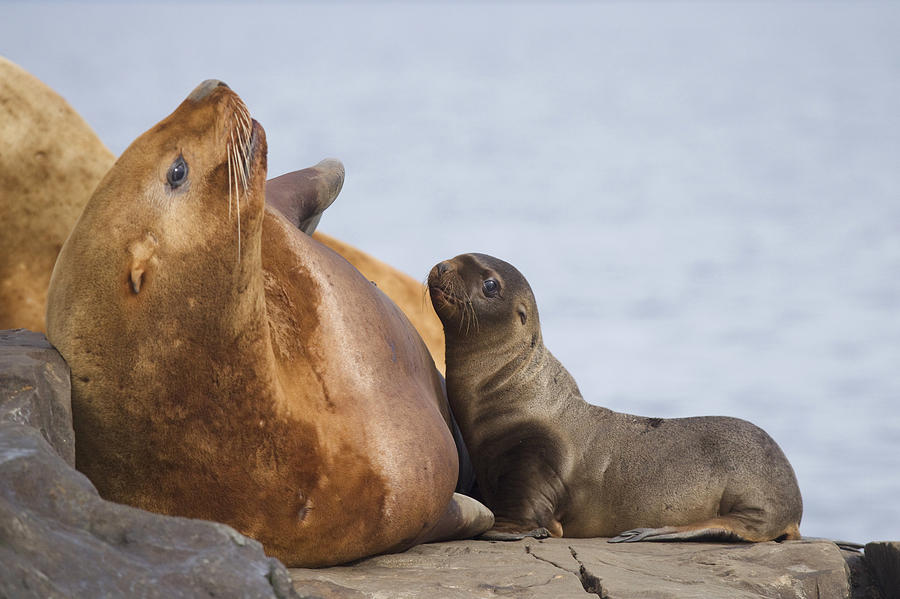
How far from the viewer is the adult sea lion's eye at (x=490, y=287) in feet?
16.3

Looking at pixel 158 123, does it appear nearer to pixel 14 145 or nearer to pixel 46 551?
pixel 46 551

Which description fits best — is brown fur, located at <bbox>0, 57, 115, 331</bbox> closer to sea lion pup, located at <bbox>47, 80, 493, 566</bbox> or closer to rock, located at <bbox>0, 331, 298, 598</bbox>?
sea lion pup, located at <bbox>47, 80, 493, 566</bbox>

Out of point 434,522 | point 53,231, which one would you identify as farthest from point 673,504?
point 53,231

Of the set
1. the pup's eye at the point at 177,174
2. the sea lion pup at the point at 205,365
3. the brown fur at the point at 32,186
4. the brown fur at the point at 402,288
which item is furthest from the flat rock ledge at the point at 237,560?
the brown fur at the point at 402,288

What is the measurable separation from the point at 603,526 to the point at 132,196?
2747 mm

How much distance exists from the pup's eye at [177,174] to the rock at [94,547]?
77 centimetres

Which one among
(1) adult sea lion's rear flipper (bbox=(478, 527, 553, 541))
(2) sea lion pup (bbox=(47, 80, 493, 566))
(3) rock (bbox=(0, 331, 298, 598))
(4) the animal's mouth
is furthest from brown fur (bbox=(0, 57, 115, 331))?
(3) rock (bbox=(0, 331, 298, 598))

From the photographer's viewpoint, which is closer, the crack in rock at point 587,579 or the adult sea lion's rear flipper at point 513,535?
the crack in rock at point 587,579

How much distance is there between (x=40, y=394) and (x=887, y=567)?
8.91 ft

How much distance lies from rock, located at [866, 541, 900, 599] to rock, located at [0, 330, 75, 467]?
2.60 meters

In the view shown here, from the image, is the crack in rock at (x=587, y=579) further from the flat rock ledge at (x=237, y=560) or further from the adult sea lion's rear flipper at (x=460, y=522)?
the adult sea lion's rear flipper at (x=460, y=522)

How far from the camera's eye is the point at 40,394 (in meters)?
2.41

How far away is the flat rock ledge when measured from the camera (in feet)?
5.55

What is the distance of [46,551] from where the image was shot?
1665 mm
